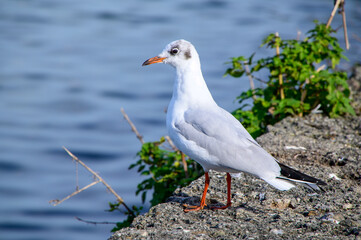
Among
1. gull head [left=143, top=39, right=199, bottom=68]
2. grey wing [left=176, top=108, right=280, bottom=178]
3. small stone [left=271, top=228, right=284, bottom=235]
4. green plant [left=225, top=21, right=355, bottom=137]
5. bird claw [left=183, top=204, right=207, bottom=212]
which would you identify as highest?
gull head [left=143, top=39, right=199, bottom=68]

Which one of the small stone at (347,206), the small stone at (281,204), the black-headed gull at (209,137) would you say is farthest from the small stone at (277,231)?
the small stone at (347,206)

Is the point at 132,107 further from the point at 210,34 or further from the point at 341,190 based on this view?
the point at 341,190

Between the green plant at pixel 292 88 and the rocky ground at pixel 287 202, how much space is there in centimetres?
24

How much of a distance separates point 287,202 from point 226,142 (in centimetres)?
56

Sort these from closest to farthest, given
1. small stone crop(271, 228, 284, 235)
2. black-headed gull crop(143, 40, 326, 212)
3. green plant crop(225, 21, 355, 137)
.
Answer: small stone crop(271, 228, 284, 235) < black-headed gull crop(143, 40, 326, 212) < green plant crop(225, 21, 355, 137)

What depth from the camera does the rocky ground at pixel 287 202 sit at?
323 centimetres

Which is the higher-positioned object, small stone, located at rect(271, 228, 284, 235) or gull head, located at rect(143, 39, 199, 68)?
gull head, located at rect(143, 39, 199, 68)

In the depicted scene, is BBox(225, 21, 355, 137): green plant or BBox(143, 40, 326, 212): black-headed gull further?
BBox(225, 21, 355, 137): green plant

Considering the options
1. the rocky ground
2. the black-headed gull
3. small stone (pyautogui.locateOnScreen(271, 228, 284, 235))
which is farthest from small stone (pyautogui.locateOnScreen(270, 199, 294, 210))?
small stone (pyautogui.locateOnScreen(271, 228, 284, 235))

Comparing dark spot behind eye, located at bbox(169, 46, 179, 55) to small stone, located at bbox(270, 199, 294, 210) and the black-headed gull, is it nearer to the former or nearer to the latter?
the black-headed gull

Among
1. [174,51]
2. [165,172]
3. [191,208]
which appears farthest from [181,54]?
[165,172]

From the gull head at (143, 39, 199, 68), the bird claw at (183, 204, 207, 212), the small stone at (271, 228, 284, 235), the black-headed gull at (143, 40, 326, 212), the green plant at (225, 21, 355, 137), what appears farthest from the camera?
the green plant at (225, 21, 355, 137)

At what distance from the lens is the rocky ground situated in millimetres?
3229

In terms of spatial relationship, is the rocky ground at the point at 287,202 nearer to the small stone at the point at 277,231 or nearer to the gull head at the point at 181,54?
the small stone at the point at 277,231
